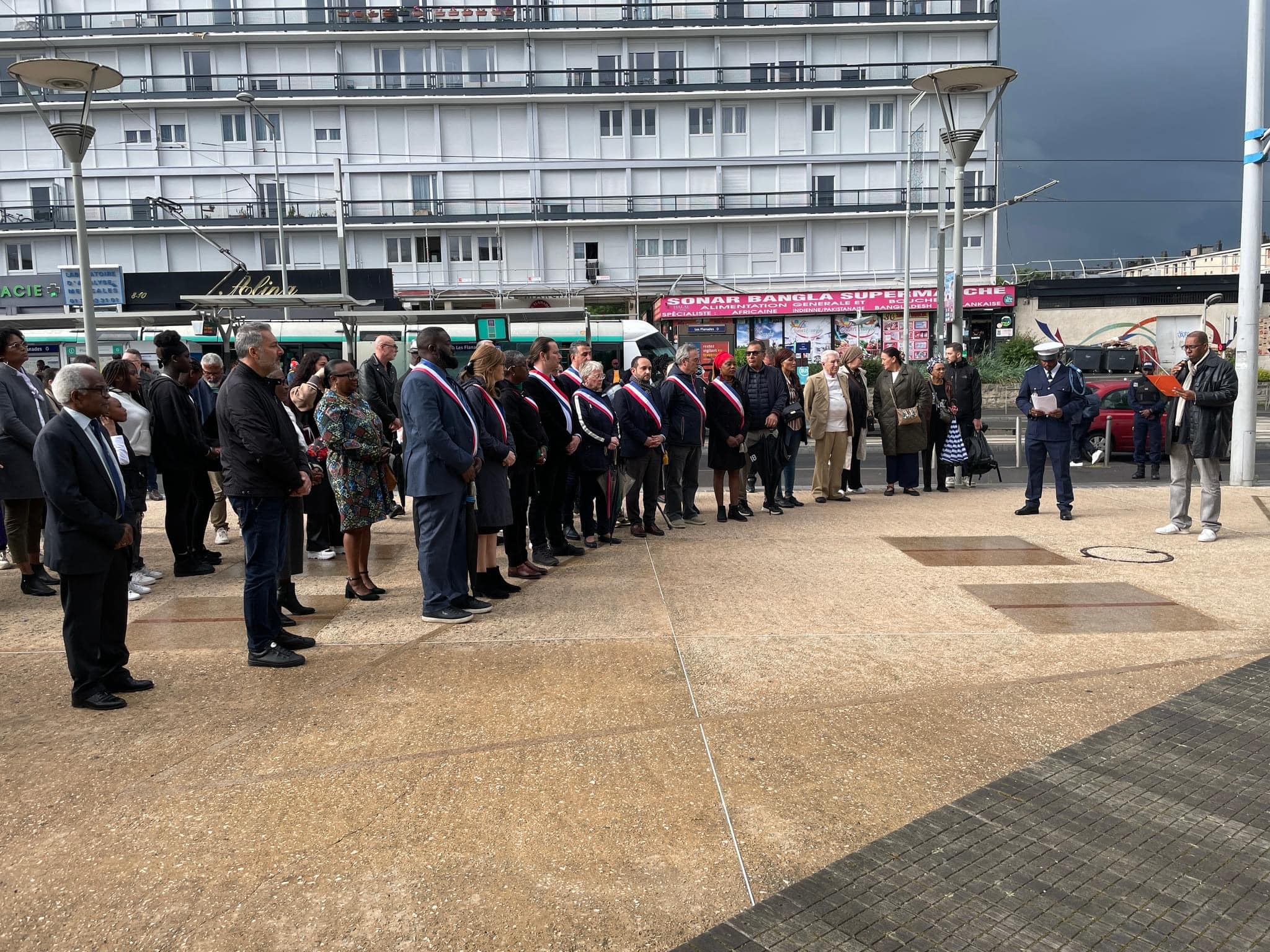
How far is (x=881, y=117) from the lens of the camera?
48781mm

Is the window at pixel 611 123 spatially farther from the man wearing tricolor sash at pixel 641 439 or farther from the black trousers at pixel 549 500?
the black trousers at pixel 549 500

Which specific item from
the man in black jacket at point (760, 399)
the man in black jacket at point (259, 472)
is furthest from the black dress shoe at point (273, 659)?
the man in black jacket at point (760, 399)

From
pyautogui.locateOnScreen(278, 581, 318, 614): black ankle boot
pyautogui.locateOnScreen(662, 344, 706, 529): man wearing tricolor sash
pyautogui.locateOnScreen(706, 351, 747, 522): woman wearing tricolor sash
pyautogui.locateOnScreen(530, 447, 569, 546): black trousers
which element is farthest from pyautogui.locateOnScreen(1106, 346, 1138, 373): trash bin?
pyautogui.locateOnScreen(278, 581, 318, 614): black ankle boot

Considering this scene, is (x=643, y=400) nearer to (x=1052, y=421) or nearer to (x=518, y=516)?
(x=518, y=516)

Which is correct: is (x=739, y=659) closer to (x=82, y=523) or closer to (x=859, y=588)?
(x=859, y=588)

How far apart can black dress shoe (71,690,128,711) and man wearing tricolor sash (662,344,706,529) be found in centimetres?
624

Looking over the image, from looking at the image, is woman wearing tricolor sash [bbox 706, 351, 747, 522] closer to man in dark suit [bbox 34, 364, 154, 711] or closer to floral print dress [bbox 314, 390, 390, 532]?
floral print dress [bbox 314, 390, 390, 532]

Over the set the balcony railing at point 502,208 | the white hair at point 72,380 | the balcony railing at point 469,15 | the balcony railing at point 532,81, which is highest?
the balcony railing at point 469,15

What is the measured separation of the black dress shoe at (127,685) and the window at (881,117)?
49363mm

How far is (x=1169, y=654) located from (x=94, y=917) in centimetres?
536

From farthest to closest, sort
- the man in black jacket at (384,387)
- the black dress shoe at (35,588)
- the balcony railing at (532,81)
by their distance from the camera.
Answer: the balcony railing at (532,81) < the man in black jacket at (384,387) < the black dress shoe at (35,588)

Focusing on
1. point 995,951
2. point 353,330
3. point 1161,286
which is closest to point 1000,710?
point 995,951

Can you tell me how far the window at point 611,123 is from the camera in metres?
48.9

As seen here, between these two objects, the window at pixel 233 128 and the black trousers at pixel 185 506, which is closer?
the black trousers at pixel 185 506
